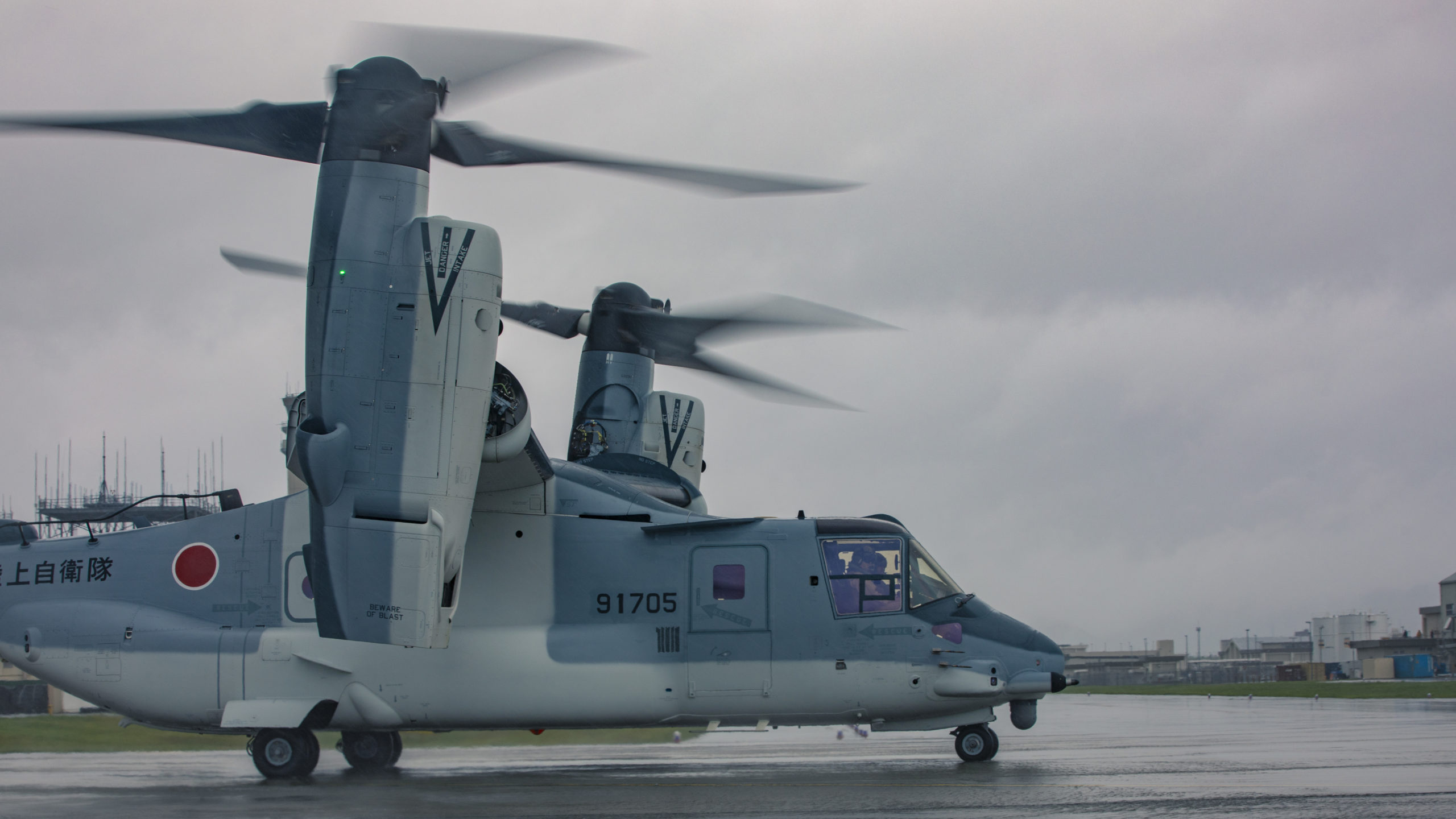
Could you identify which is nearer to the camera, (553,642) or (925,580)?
(553,642)

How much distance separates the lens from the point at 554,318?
65.4ft

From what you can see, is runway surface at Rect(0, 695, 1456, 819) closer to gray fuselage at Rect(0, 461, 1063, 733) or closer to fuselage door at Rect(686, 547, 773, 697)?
gray fuselage at Rect(0, 461, 1063, 733)

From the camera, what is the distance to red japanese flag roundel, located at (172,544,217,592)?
1475cm

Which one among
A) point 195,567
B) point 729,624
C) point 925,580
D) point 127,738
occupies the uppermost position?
point 195,567

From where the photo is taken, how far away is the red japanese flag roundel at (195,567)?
14.8 m

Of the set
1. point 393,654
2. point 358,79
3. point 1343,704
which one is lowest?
point 1343,704

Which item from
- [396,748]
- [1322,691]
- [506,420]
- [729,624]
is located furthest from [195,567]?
[1322,691]

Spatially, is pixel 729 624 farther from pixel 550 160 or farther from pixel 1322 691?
pixel 1322 691

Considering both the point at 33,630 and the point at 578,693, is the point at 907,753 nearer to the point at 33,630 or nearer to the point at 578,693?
the point at 578,693

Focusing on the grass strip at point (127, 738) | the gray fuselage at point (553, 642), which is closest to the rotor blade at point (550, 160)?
the gray fuselage at point (553, 642)

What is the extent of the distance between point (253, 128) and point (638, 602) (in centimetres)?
697

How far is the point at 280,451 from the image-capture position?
69.3 feet

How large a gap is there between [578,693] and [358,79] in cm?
742

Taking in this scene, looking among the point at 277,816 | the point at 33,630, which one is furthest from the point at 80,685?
the point at 277,816
